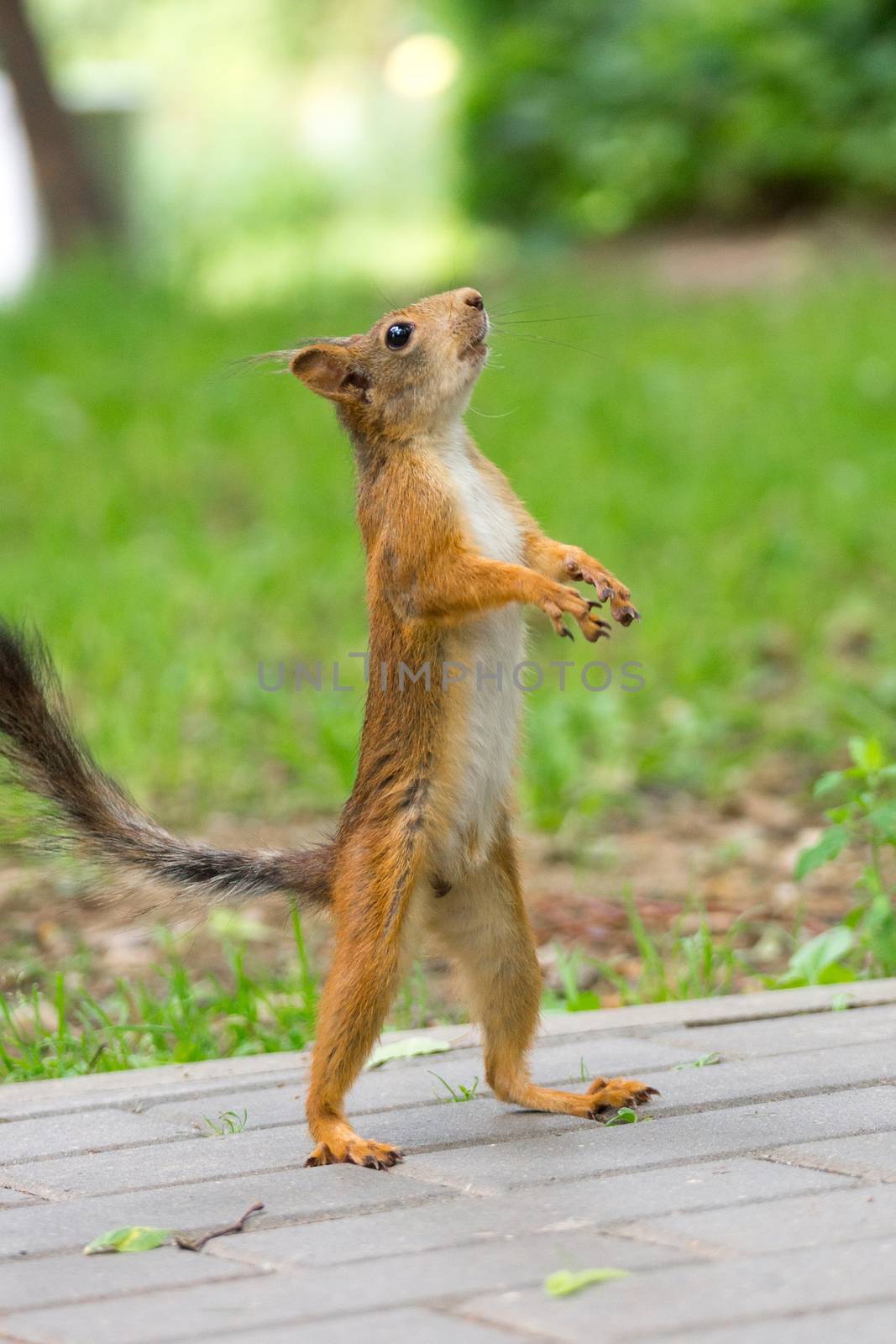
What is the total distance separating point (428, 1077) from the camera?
109 inches

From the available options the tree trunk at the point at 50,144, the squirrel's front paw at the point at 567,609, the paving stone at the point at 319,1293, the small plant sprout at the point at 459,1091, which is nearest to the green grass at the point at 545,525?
the squirrel's front paw at the point at 567,609

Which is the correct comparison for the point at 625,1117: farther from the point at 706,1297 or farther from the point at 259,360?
the point at 259,360

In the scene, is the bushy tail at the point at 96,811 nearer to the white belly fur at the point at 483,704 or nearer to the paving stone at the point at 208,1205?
the white belly fur at the point at 483,704

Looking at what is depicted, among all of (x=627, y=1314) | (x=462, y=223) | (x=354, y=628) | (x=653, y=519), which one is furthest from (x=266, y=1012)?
(x=462, y=223)

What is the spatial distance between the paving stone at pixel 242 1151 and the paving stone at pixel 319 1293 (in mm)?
460

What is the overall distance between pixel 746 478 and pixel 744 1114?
4.87 m

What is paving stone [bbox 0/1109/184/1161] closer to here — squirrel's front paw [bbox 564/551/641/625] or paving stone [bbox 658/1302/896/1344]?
squirrel's front paw [bbox 564/551/641/625]

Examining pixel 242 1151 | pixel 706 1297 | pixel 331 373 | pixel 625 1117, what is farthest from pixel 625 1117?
pixel 331 373

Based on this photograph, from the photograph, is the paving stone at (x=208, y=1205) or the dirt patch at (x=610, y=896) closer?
the paving stone at (x=208, y=1205)

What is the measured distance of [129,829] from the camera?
2.71m

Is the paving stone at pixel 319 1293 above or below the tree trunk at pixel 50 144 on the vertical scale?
below

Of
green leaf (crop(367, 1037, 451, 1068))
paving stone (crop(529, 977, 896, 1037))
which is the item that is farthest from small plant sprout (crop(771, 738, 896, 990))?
green leaf (crop(367, 1037, 451, 1068))

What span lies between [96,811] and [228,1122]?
518 millimetres

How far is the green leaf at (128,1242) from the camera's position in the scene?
1.91 m
